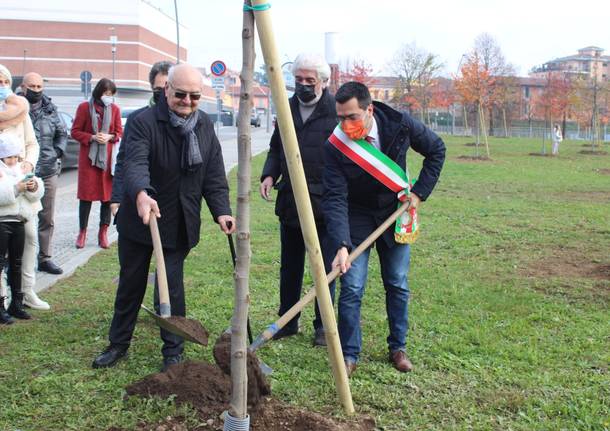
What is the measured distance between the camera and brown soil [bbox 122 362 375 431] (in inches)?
137

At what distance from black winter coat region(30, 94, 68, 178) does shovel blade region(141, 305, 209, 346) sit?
3.60 m

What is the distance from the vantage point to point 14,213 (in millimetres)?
5223

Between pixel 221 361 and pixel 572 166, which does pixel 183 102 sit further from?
pixel 572 166

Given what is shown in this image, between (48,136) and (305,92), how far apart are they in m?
3.29

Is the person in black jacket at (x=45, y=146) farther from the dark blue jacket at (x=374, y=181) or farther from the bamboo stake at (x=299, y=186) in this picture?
the bamboo stake at (x=299, y=186)

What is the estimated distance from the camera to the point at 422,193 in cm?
441

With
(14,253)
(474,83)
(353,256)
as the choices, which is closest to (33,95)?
(14,253)

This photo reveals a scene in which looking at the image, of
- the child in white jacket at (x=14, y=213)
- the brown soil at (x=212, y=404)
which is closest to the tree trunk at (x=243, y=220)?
the brown soil at (x=212, y=404)

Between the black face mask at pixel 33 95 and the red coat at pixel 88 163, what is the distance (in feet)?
3.78

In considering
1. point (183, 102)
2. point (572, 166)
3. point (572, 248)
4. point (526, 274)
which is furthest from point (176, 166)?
point (572, 166)

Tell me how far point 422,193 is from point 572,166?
2038cm

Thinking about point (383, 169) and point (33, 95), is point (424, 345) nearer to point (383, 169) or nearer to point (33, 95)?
point (383, 169)

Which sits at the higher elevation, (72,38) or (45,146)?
(72,38)

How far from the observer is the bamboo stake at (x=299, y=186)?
9.64 ft
